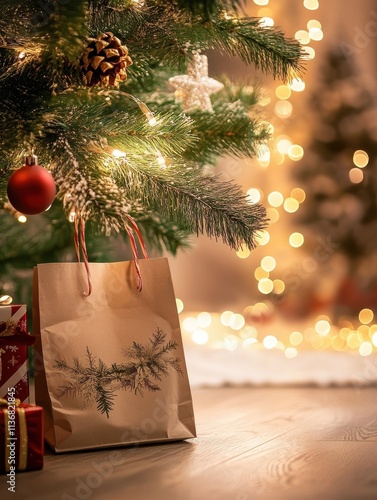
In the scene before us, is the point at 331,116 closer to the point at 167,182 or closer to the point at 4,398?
the point at 167,182

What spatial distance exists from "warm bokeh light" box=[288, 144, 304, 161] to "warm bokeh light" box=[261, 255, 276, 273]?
331 mm

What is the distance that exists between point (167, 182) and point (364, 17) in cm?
162

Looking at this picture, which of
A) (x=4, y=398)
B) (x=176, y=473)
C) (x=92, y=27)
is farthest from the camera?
(x=92, y=27)

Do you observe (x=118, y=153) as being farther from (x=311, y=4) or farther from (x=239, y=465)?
(x=311, y=4)

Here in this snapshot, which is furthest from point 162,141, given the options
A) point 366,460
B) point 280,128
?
point 280,128

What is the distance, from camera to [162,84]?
1562 mm

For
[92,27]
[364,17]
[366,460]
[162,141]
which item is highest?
[364,17]

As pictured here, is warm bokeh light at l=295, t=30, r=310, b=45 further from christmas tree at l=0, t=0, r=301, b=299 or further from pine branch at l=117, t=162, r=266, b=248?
pine branch at l=117, t=162, r=266, b=248

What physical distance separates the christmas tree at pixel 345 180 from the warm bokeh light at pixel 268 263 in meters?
0.17

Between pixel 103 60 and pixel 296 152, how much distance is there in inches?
56.8

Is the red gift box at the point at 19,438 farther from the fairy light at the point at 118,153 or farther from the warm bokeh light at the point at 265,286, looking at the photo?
the warm bokeh light at the point at 265,286

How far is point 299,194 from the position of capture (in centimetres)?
246

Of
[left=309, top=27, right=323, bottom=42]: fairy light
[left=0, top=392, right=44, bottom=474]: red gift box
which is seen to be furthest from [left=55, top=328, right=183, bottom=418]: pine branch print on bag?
[left=309, top=27, right=323, bottom=42]: fairy light

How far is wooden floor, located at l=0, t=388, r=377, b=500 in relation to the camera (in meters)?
Result: 0.89
